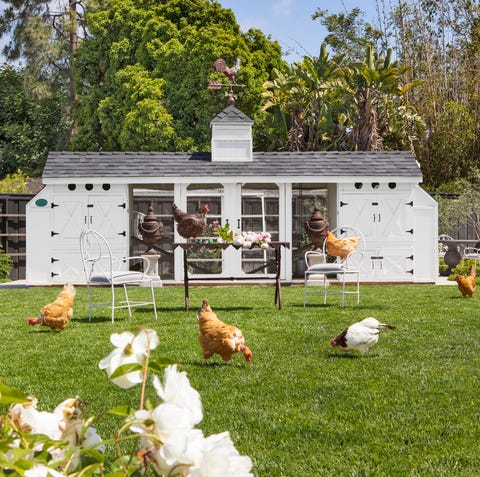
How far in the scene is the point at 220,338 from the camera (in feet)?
17.2

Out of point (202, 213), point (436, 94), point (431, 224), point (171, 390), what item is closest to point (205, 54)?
point (436, 94)

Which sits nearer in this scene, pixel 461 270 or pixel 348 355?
pixel 348 355

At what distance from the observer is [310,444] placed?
136 inches

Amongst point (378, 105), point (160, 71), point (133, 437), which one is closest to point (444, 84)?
point (378, 105)

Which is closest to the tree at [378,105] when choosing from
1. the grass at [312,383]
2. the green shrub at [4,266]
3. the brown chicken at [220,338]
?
the green shrub at [4,266]

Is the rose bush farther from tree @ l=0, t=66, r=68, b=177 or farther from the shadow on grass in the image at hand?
tree @ l=0, t=66, r=68, b=177

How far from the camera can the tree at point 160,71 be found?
22547mm

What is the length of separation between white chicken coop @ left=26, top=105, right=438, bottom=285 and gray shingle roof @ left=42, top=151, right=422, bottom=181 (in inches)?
0.8

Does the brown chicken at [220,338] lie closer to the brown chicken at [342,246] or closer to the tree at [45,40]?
the brown chicken at [342,246]

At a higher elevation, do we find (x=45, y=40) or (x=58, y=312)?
(x=45, y=40)

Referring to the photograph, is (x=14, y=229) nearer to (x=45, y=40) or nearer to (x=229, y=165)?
(x=229, y=165)

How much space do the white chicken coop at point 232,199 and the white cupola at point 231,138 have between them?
0.07 feet

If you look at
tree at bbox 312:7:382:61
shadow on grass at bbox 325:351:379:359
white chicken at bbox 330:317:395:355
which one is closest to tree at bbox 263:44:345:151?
tree at bbox 312:7:382:61

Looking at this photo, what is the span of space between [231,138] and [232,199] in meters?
1.43
